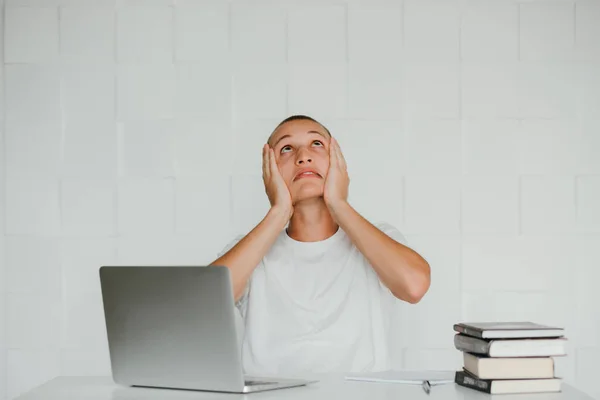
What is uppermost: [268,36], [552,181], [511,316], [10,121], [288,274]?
[268,36]

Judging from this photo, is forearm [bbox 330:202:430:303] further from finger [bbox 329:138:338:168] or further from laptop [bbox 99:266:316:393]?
laptop [bbox 99:266:316:393]

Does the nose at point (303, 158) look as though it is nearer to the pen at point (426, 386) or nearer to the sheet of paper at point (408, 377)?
the sheet of paper at point (408, 377)

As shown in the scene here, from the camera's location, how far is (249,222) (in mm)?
3266

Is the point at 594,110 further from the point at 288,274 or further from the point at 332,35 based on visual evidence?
the point at 288,274

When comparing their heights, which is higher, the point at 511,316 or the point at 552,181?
the point at 552,181

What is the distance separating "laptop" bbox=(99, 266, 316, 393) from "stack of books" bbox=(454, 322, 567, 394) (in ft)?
1.36

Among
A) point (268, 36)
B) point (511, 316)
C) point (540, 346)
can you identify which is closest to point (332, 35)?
point (268, 36)

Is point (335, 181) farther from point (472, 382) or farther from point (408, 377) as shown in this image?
point (472, 382)

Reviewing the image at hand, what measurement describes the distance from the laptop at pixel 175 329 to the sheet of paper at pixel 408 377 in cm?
16

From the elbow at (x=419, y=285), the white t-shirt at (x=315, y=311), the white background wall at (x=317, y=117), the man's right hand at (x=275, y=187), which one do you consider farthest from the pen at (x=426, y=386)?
the white background wall at (x=317, y=117)

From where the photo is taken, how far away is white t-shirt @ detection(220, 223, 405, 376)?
2.64 m

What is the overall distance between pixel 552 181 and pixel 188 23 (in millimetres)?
1635

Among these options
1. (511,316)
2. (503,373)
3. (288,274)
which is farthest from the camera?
(511,316)

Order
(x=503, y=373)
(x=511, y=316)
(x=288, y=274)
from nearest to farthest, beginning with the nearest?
(x=503, y=373) → (x=288, y=274) → (x=511, y=316)
